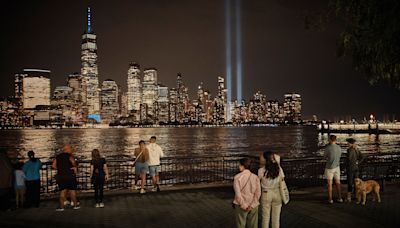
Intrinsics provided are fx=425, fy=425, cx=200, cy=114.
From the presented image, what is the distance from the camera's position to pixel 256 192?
8.77m

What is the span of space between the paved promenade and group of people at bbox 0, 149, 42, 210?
460mm

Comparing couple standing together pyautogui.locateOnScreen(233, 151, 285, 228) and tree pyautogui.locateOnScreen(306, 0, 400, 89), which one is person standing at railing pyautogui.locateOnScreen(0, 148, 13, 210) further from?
tree pyautogui.locateOnScreen(306, 0, 400, 89)

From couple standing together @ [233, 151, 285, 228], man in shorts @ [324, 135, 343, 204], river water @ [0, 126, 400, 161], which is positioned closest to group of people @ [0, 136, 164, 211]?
couple standing together @ [233, 151, 285, 228]

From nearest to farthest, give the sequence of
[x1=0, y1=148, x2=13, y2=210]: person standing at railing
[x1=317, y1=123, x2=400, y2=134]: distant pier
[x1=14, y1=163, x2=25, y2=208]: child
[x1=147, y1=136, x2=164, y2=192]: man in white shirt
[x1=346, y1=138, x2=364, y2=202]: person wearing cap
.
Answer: [x1=0, y1=148, x2=13, y2=210]: person standing at railing
[x1=14, y1=163, x2=25, y2=208]: child
[x1=346, y1=138, x2=364, y2=202]: person wearing cap
[x1=147, y1=136, x2=164, y2=192]: man in white shirt
[x1=317, y1=123, x2=400, y2=134]: distant pier

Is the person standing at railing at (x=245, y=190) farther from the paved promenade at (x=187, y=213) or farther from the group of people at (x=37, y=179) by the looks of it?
the group of people at (x=37, y=179)

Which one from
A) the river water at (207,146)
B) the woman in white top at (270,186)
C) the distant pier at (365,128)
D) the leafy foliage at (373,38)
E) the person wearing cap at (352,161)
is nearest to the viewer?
the leafy foliage at (373,38)

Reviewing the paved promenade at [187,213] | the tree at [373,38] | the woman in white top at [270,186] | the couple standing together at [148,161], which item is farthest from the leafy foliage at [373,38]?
the couple standing together at [148,161]

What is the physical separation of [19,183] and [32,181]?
0.39 meters

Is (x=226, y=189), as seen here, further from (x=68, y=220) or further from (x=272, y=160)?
(x=272, y=160)

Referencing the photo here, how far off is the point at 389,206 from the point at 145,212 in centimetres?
754

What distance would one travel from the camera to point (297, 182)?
18781mm

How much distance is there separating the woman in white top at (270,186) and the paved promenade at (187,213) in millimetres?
2035

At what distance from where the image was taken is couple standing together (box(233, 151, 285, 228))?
8.70m

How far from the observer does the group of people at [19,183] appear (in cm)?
1312
